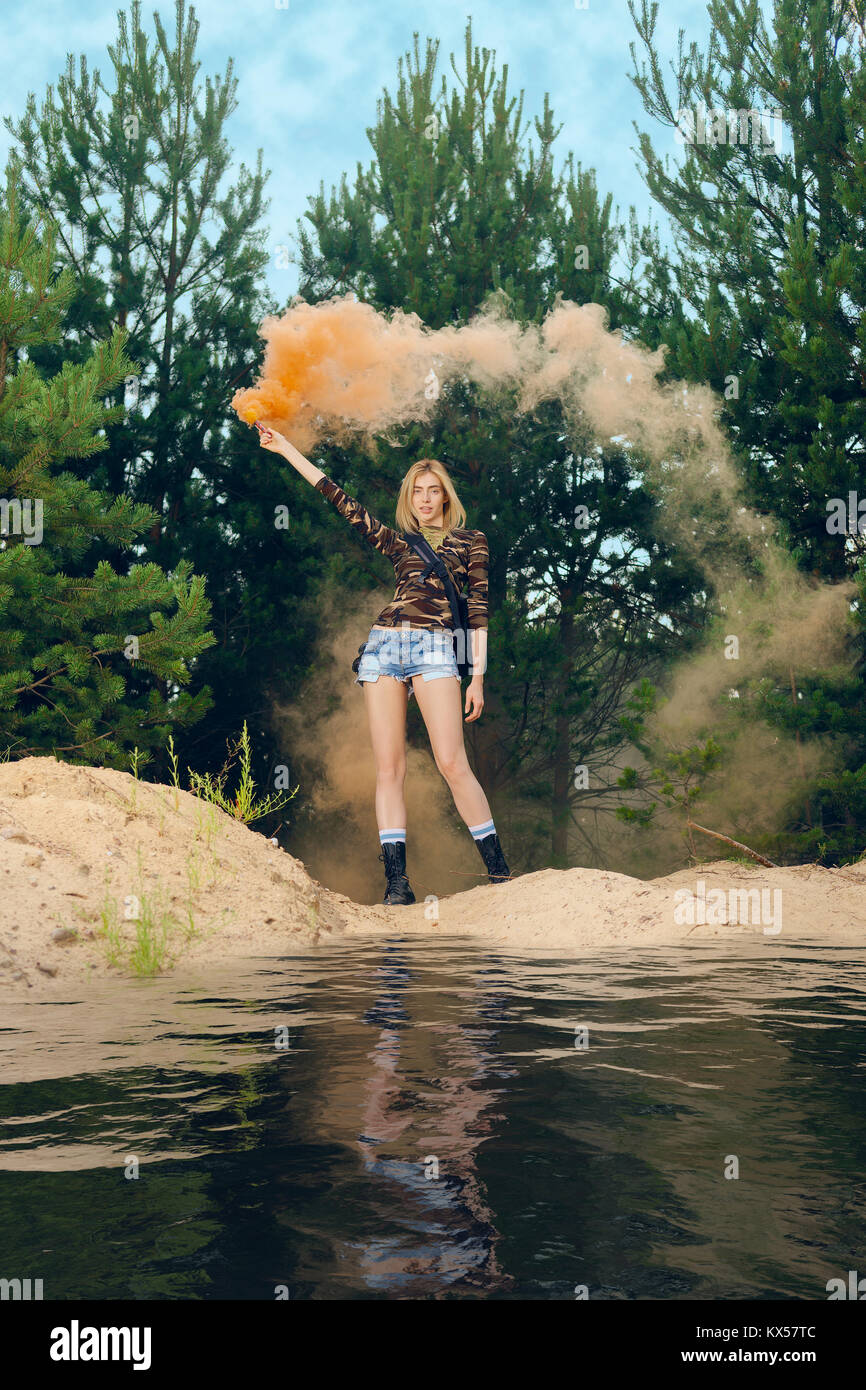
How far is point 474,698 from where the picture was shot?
28.6ft

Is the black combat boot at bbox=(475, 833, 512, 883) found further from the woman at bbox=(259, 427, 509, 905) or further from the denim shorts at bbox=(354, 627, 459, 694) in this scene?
the denim shorts at bbox=(354, 627, 459, 694)

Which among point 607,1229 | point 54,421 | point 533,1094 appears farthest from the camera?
point 54,421

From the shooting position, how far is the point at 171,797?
30.2 ft

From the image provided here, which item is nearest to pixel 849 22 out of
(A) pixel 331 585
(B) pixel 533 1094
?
(A) pixel 331 585

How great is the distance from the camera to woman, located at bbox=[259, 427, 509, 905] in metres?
8.83

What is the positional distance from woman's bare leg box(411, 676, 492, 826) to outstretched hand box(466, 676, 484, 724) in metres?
0.15

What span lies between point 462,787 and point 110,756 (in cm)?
407

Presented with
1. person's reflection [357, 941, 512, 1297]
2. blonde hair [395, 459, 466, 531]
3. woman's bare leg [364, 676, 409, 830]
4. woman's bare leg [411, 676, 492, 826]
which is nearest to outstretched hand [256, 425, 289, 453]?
blonde hair [395, 459, 466, 531]

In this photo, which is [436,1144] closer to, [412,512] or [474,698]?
[474,698]

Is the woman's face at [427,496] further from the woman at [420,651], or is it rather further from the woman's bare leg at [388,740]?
the woman's bare leg at [388,740]

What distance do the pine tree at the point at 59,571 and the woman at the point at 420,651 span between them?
2441 millimetres

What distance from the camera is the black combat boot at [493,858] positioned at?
9156 mm
